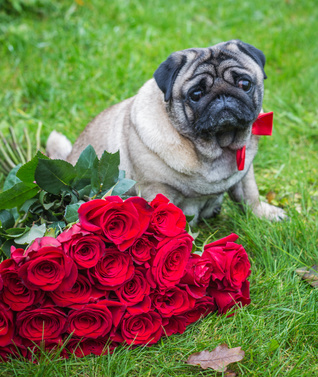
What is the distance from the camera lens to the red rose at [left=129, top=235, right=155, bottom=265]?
1.79 m

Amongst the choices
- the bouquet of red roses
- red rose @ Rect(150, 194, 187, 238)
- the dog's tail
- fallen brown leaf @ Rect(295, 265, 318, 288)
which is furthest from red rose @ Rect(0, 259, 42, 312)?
the dog's tail

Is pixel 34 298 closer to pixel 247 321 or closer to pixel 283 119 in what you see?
pixel 247 321

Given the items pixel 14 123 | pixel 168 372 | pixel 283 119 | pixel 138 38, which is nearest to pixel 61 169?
pixel 168 372

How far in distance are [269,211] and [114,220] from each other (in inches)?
58.5

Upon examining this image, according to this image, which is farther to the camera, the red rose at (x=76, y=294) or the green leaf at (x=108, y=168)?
the green leaf at (x=108, y=168)

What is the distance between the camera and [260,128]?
2.60 meters

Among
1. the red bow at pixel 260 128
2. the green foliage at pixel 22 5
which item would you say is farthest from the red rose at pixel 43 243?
the green foliage at pixel 22 5

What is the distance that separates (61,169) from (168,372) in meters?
0.97

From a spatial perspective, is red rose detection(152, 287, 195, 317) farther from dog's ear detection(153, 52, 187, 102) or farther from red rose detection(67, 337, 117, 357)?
dog's ear detection(153, 52, 187, 102)

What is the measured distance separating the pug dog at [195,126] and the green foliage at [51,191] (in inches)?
15.3

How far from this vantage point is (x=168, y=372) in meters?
1.76

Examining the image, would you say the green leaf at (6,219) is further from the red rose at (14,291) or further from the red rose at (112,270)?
the red rose at (112,270)

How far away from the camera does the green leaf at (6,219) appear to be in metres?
Result: 2.08

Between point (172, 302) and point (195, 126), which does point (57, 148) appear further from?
point (172, 302)
